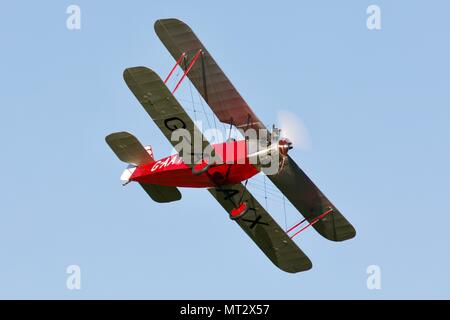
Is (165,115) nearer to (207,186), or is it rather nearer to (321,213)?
(207,186)

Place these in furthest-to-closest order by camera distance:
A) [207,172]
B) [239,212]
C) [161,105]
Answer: [239,212] → [207,172] → [161,105]

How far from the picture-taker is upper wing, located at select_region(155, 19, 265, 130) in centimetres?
3014

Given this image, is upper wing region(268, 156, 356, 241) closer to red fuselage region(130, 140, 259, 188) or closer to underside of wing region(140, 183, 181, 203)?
red fuselage region(130, 140, 259, 188)

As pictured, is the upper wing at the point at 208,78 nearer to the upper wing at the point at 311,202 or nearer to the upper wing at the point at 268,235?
the upper wing at the point at 311,202

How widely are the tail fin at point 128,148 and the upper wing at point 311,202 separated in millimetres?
3161

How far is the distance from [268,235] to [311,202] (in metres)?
1.38

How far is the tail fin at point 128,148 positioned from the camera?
102 ft

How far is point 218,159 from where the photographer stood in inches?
1187

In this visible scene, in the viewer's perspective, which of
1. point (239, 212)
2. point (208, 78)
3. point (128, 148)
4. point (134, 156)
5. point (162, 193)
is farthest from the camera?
point (162, 193)

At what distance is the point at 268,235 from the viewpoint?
32906mm

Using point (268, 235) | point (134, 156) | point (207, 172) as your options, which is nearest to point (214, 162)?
point (207, 172)

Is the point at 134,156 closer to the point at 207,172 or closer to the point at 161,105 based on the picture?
the point at 207,172

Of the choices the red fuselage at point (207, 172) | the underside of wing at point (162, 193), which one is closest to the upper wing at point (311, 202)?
the red fuselage at point (207, 172)

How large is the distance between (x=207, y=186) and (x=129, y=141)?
2.13m
